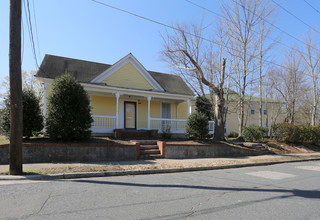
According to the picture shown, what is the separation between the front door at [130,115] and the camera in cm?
1645

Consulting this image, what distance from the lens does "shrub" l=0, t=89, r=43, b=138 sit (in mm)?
10164

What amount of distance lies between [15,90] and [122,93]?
8162 mm

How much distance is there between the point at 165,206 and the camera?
4.48 meters

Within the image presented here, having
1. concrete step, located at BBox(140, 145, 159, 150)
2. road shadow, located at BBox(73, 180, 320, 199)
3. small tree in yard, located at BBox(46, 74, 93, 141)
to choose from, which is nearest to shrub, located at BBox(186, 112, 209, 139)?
concrete step, located at BBox(140, 145, 159, 150)

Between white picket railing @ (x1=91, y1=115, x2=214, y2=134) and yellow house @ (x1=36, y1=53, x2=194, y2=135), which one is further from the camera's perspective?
yellow house @ (x1=36, y1=53, x2=194, y2=135)

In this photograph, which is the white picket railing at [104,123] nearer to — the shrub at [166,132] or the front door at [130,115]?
the front door at [130,115]

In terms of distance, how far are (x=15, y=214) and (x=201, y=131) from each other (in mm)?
11280

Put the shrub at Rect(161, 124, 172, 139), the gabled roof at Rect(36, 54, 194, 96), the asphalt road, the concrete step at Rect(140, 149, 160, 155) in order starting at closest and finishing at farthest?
1. the asphalt road
2. the concrete step at Rect(140, 149, 160, 155)
3. the gabled roof at Rect(36, 54, 194, 96)
4. the shrub at Rect(161, 124, 172, 139)

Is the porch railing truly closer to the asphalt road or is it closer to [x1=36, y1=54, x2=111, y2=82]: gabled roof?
[x1=36, y1=54, x2=111, y2=82]: gabled roof

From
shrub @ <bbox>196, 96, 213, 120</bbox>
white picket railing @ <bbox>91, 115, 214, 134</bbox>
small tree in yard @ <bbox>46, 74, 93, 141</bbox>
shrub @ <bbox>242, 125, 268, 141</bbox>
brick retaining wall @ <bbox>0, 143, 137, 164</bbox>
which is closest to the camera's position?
brick retaining wall @ <bbox>0, 143, 137, 164</bbox>

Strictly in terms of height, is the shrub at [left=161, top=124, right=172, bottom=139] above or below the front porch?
below

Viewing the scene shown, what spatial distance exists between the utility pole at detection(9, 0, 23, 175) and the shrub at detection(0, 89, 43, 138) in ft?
12.5

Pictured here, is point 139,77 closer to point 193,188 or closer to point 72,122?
point 72,122

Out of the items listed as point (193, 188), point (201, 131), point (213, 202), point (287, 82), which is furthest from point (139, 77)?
point (287, 82)
